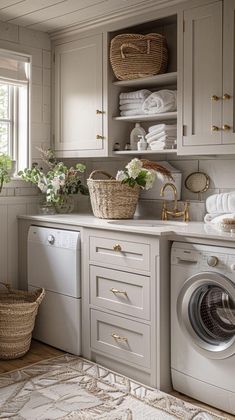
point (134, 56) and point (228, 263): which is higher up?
point (134, 56)

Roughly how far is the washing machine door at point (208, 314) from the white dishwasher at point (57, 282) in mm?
857

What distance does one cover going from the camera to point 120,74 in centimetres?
356

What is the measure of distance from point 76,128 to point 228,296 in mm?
1874

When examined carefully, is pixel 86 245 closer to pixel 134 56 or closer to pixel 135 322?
pixel 135 322

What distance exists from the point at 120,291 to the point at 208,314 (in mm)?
572

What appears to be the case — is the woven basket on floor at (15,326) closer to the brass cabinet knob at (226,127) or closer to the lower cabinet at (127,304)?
the lower cabinet at (127,304)

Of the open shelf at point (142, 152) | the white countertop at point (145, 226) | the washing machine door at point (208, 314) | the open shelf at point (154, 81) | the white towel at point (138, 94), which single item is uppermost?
the open shelf at point (154, 81)

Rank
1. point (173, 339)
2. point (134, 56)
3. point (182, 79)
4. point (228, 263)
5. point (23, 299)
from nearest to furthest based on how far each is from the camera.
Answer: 1. point (228, 263)
2. point (173, 339)
3. point (182, 79)
4. point (134, 56)
5. point (23, 299)

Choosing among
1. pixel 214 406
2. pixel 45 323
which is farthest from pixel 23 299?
pixel 214 406

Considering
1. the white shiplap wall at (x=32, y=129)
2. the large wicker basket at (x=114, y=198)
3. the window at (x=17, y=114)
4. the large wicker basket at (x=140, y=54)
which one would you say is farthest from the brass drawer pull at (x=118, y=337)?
the large wicker basket at (x=140, y=54)

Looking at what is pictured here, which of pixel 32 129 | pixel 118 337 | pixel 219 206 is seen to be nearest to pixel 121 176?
pixel 219 206

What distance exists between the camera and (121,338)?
3.10 meters

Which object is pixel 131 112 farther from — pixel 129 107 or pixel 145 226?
pixel 145 226

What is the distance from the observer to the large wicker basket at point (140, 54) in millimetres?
3395
